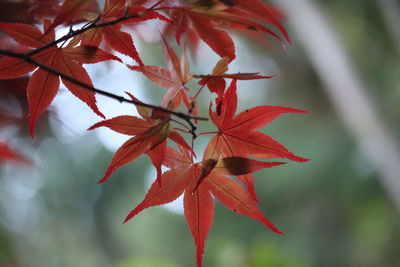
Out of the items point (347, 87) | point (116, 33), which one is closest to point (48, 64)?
point (116, 33)

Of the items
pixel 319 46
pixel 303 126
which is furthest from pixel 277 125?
pixel 319 46

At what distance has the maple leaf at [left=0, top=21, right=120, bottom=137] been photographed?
1.10ft

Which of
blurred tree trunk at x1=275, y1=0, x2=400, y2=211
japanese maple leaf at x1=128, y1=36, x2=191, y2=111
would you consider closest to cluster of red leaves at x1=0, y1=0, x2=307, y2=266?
japanese maple leaf at x1=128, y1=36, x2=191, y2=111

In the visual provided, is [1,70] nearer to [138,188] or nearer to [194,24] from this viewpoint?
[194,24]

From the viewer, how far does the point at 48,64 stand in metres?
0.35

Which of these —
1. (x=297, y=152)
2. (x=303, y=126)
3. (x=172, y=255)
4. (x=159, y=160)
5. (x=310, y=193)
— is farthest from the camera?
(x=172, y=255)

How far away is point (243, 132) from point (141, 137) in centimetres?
10

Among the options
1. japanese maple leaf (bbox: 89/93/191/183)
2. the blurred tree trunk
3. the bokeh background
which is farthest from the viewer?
the bokeh background

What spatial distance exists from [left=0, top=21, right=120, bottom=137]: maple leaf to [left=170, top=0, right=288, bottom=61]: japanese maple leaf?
7 centimetres

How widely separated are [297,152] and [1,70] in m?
3.09

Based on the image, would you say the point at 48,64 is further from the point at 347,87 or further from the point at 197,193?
the point at 347,87

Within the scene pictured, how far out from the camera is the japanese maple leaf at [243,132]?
1.11ft

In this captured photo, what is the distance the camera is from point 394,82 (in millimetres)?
2969

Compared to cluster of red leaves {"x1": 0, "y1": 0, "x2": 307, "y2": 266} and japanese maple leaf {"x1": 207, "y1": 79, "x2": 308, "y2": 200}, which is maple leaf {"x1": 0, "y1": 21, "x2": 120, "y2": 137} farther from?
japanese maple leaf {"x1": 207, "y1": 79, "x2": 308, "y2": 200}
